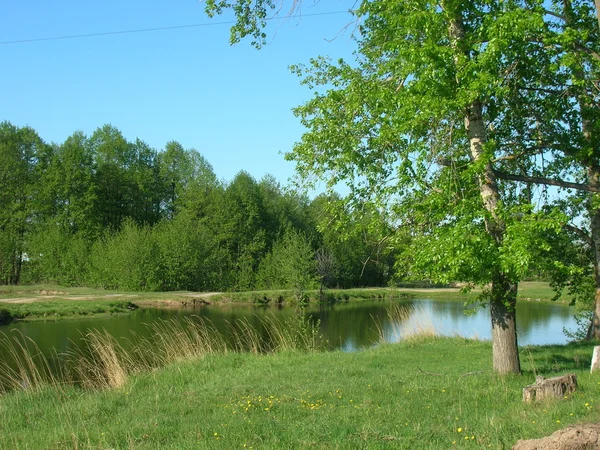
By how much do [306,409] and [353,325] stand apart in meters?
20.5

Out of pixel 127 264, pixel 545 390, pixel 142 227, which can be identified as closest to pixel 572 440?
pixel 545 390

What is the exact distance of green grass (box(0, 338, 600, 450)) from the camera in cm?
555

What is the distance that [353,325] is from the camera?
2725 cm

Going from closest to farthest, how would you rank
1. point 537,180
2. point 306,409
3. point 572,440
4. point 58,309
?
point 572,440
point 306,409
point 537,180
point 58,309

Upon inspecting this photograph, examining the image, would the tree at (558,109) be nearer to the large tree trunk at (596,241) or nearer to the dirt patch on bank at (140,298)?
the large tree trunk at (596,241)

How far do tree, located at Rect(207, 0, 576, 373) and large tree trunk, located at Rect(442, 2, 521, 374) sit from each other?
0.05 feet

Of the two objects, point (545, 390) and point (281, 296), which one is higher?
point (545, 390)

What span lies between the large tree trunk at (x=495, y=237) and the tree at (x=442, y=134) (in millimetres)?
16


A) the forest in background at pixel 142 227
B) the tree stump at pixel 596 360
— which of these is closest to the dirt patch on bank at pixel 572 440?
the tree stump at pixel 596 360

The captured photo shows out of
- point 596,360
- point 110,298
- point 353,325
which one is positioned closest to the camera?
point 596,360

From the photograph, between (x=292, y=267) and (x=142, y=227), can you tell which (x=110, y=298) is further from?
(x=142, y=227)

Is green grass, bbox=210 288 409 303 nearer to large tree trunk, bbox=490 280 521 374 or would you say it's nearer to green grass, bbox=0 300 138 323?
green grass, bbox=0 300 138 323

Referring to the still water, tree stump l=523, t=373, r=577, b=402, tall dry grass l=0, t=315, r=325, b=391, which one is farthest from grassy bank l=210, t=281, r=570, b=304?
tree stump l=523, t=373, r=577, b=402

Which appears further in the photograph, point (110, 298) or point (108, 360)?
point (110, 298)
